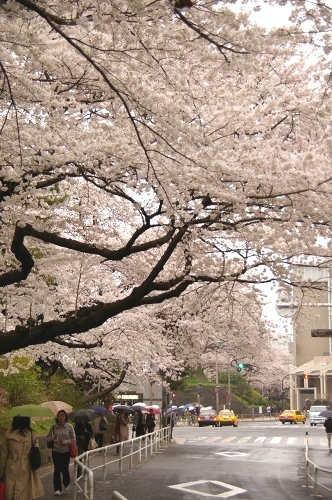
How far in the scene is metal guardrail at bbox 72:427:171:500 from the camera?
9428 mm

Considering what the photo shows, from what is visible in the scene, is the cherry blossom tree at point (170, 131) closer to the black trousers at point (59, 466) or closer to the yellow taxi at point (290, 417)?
the black trousers at point (59, 466)

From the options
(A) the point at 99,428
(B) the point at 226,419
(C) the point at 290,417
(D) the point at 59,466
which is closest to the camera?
(D) the point at 59,466

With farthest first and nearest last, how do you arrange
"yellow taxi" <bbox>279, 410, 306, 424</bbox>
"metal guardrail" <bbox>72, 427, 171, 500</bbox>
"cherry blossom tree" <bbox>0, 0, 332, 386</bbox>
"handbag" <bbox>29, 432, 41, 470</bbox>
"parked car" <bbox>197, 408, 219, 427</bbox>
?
"yellow taxi" <bbox>279, 410, 306, 424</bbox> < "parked car" <bbox>197, 408, 219, 427</bbox> < "metal guardrail" <bbox>72, 427, 171, 500</bbox> < "handbag" <bbox>29, 432, 41, 470</bbox> < "cherry blossom tree" <bbox>0, 0, 332, 386</bbox>

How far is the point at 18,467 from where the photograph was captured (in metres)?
9.21

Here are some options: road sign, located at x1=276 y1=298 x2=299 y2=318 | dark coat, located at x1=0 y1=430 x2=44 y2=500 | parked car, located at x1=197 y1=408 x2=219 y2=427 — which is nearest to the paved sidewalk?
dark coat, located at x1=0 y1=430 x2=44 y2=500

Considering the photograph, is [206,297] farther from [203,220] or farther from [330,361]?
[330,361]

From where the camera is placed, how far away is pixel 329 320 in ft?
268

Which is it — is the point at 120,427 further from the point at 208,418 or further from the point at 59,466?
the point at 208,418

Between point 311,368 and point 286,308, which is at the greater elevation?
point 311,368

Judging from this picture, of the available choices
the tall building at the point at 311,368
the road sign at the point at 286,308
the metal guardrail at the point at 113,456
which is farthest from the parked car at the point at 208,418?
the road sign at the point at 286,308

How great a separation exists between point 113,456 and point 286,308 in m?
5.47

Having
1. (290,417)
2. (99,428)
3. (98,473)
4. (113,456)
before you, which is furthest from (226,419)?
(98,473)

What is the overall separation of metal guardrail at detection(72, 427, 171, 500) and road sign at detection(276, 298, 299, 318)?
4745 millimetres

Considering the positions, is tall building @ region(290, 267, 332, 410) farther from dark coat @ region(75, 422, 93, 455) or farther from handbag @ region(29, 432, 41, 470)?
handbag @ region(29, 432, 41, 470)
